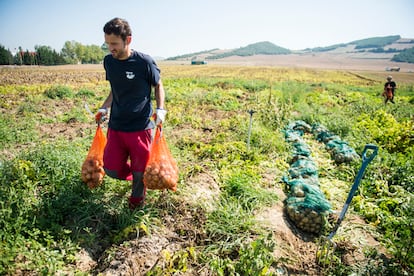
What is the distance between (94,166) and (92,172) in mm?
67

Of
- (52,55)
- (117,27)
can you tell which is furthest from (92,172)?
(52,55)

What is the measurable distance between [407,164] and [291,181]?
80.9 inches

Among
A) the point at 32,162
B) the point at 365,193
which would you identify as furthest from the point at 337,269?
the point at 32,162

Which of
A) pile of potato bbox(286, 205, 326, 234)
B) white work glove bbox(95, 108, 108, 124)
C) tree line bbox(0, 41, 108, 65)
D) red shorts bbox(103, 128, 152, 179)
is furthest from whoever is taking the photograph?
tree line bbox(0, 41, 108, 65)

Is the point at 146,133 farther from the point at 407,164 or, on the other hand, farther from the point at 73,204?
the point at 407,164

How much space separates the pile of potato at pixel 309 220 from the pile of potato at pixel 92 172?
224cm

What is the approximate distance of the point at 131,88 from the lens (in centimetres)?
222

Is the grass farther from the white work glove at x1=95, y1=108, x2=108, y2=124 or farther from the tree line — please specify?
the tree line

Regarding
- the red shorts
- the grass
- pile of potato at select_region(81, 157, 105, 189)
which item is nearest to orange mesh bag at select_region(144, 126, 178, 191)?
the red shorts

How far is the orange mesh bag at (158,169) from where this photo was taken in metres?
2.25

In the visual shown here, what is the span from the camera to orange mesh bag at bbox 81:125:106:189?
254 cm

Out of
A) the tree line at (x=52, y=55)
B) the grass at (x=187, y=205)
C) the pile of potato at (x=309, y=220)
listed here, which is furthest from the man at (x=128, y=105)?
the tree line at (x=52, y=55)

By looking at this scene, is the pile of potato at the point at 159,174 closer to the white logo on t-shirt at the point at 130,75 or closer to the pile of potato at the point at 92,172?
the pile of potato at the point at 92,172

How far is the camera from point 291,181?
137 inches
